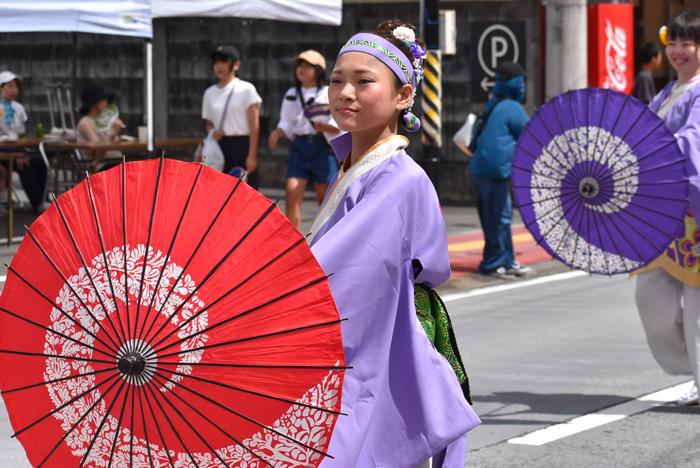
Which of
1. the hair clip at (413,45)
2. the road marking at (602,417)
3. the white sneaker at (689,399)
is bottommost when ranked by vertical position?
the road marking at (602,417)

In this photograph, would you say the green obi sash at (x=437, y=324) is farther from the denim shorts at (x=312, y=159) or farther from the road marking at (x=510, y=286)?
the denim shorts at (x=312, y=159)

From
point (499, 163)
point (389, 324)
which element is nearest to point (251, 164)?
point (499, 163)

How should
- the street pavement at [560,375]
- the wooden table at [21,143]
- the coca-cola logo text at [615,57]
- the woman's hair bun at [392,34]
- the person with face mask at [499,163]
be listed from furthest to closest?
the coca-cola logo text at [615,57], the wooden table at [21,143], the person with face mask at [499,163], the street pavement at [560,375], the woman's hair bun at [392,34]

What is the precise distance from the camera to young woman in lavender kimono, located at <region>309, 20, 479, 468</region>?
2.71 meters

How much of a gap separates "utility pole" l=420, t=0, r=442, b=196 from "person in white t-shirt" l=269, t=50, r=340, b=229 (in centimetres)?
88

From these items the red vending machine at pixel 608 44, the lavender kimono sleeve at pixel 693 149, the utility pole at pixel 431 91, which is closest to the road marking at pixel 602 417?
the lavender kimono sleeve at pixel 693 149

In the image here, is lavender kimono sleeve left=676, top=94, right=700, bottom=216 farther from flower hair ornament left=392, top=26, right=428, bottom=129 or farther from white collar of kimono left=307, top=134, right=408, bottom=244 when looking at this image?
white collar of kimono left=307, top=134, right=408, bottom=244

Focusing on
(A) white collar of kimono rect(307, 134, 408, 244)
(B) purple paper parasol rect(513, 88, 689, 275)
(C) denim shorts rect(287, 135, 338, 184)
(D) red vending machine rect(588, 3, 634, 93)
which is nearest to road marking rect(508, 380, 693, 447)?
(B) purple paper parasol rect(513, 88, 689, 275)

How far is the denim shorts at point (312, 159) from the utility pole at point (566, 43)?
3500mm

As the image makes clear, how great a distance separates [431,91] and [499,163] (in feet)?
3.94

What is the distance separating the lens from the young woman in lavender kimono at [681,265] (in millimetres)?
5309

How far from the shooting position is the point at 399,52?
3070 mm

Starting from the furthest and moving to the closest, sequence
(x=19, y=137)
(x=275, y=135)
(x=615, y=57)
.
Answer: (x=615, y=57), (x=19, y=137), (x=275, y=135)

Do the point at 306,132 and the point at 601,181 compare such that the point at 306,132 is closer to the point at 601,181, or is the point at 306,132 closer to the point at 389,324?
the point at 601,181
